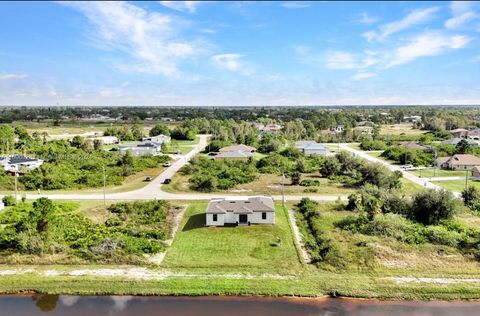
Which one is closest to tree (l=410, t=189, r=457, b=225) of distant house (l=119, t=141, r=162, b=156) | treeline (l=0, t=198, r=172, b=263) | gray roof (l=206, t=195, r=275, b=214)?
gray roof (l=206, t=195, r=275, b=214)

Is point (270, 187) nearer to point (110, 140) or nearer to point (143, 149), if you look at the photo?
point (143, 149)

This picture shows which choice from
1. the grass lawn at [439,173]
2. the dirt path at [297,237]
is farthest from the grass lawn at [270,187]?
the grass lawn at [439,173]

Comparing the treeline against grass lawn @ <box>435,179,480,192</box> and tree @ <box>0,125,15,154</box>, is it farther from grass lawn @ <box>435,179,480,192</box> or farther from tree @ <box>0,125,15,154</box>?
tree @ <box>0,125,15,154</box>

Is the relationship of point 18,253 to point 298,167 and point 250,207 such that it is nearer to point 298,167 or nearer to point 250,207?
point 250,207

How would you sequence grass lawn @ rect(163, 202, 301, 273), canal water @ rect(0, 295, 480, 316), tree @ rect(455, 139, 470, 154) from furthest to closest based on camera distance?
tree @ rect(455, 139, 470, 154), grass lawn @ rect(163, 202, 301, 273), canal water @ rect(0, 295, 480, 316)

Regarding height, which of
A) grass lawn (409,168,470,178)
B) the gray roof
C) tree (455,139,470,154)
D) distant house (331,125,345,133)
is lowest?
grass lawn (409,168,470,178)

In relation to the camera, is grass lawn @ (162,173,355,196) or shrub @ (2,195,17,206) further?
grass lawn @ (162,173,355,196)
